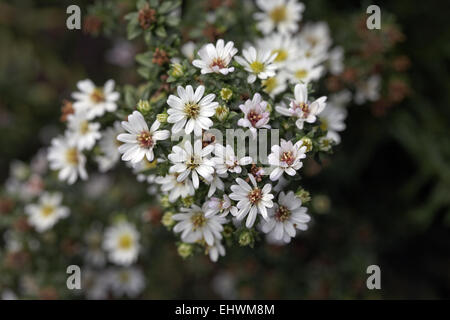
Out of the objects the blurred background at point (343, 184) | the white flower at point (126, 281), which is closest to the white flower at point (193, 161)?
the blurred background at point (343, 184)

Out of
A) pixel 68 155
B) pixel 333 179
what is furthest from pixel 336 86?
pixel 68 155

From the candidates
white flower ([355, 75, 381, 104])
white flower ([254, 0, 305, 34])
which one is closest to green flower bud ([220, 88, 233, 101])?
white flower ([254, 0, 305, 34])

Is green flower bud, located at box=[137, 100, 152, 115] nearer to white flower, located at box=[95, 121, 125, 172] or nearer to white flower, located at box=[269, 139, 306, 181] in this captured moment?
white flower, located at box=[95, 121, 125, 172]

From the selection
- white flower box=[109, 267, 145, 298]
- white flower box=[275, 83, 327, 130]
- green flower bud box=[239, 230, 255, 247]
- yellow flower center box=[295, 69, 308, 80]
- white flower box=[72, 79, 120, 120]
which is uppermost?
yellow flower center box=[295, 69, 308, 80]

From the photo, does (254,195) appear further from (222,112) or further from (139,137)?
(139,137)

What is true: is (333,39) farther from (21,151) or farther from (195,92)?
(21,151)

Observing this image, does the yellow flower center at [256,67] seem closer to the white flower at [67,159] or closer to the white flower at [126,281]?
the white flower at [67,159]
